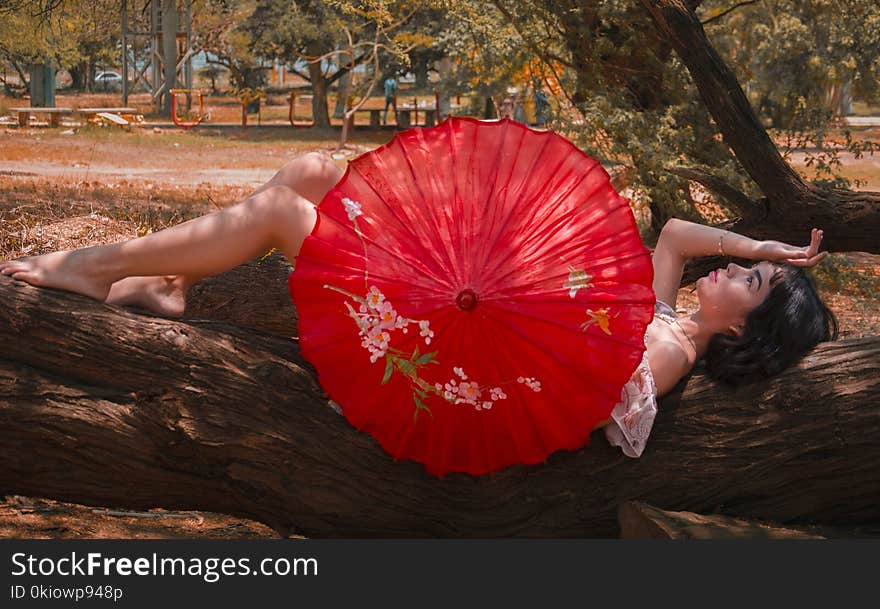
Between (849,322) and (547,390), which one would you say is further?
(849,322)

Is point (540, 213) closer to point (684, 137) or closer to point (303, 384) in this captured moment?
point (303, 384)

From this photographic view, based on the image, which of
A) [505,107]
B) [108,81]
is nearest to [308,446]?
[505,107]

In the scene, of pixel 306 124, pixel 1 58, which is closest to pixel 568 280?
pixel 306 124

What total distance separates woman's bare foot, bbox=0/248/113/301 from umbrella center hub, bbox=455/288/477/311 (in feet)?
3.63

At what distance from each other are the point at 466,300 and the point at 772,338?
41.6 inches

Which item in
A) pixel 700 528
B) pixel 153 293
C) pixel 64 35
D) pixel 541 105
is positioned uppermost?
pixel 64 35

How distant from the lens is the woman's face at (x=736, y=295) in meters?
3.47

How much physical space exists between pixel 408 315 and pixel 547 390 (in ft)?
1.47

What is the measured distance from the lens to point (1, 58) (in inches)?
1468

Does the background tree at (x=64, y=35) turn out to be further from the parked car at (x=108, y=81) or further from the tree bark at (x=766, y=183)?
the tree bark at (x=766, y=183)

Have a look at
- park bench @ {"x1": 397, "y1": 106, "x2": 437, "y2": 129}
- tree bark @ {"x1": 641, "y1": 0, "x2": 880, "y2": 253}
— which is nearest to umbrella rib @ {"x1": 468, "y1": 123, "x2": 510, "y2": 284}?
tree bark @ {"x1": 641, "y1": 0, "x2": 880, "y2": 253}

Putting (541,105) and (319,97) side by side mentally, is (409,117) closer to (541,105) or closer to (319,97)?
(319,97)

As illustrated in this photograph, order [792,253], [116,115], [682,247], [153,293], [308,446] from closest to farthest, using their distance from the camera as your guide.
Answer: [308,446], [792,253], [153,293], [682,247], [116,115]

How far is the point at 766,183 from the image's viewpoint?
569 centimetres
